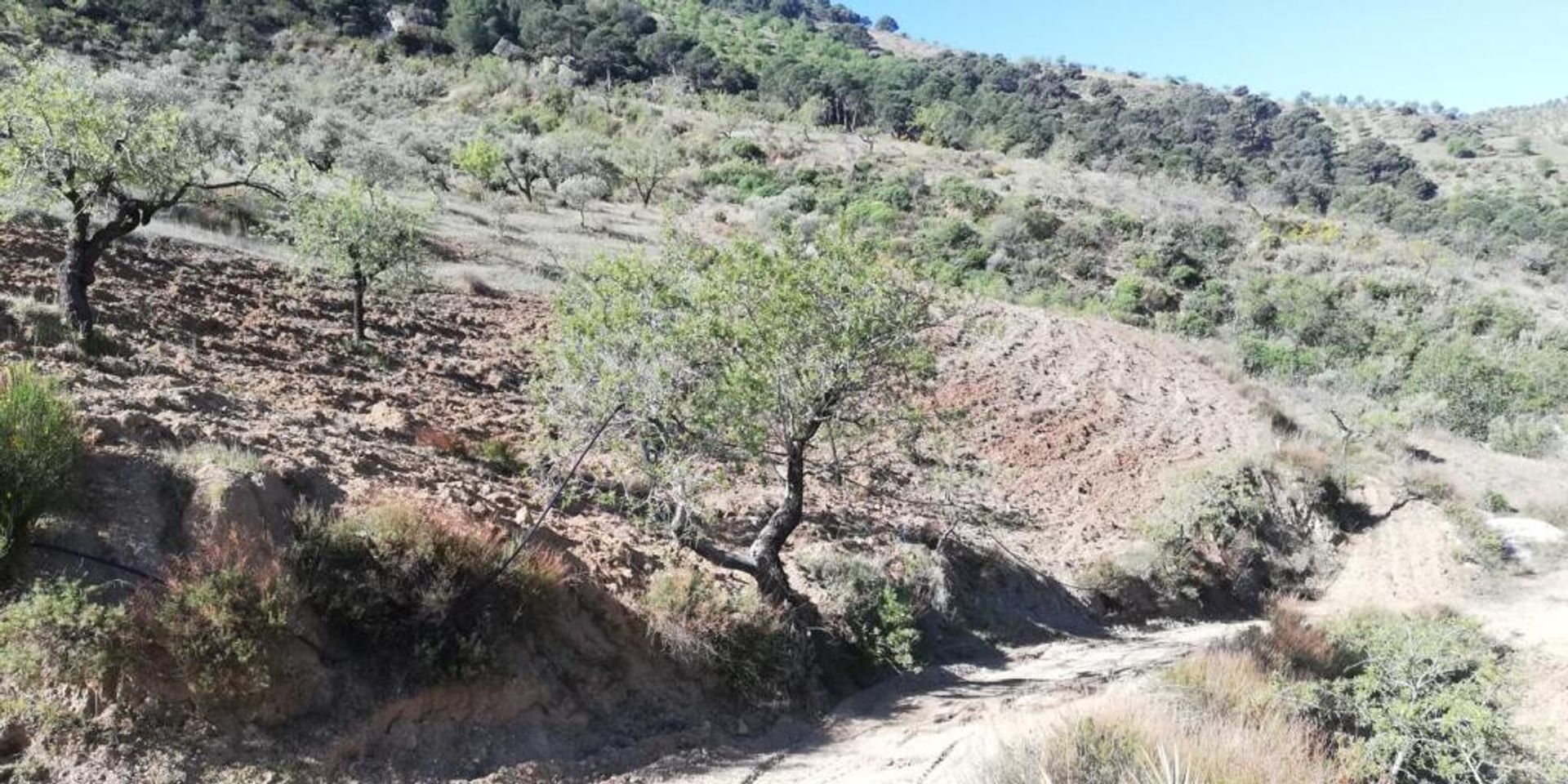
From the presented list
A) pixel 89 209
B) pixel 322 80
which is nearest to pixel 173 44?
pixel 322 80

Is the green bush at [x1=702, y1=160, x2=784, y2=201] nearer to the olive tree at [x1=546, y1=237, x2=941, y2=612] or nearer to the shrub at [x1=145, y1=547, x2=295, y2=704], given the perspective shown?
the olive tree at [x1=546, y1=237, x2=941, y2=612]

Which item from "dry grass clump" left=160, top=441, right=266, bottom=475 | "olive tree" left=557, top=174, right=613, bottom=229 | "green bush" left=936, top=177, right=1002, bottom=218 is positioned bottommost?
"dry grass clump" left=160, top=441, right=266, bottom=475

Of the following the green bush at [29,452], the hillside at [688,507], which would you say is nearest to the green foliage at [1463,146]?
the hillside at [688,507]

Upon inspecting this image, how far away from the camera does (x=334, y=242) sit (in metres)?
15.5

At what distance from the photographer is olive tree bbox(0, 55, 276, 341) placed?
9.72 meters

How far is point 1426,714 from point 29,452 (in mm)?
11251

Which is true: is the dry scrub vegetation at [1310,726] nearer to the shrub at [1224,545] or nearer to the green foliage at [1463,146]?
the shrub at [1224,545]

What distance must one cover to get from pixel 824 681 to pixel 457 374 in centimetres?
906

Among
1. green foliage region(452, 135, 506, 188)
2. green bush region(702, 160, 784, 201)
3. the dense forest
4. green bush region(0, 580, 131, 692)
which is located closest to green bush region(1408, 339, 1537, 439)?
the dense forest

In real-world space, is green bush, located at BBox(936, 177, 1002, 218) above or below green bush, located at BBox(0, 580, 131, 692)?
above

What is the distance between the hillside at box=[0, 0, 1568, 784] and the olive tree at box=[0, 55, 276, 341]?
0.05 meters

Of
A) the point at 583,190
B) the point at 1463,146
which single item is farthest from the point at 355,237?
the point at 1463,146

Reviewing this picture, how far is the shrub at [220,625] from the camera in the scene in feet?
18.7

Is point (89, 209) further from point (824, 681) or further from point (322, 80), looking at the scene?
point (322, 80)
